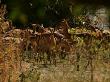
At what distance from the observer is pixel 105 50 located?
11336 mm

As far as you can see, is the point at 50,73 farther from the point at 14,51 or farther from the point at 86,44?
the point at 14,51

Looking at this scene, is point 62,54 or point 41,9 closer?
point 41,9

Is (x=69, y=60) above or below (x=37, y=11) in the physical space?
below

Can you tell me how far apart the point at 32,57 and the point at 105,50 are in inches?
93.0

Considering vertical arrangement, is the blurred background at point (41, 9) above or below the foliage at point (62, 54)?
above

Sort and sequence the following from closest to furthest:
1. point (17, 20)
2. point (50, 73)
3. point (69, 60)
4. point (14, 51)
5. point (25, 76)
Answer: point (17, 20) → point (14, 51) → point (25, 76) → point (50, 73) → point (69, 60)

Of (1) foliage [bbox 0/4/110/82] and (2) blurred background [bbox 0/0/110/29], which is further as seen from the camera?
(1) foliage [bbox 0/4/110/82]

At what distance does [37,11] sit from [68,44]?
931cm

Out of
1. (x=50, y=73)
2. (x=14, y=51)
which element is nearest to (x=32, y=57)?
(x=50, y=73)

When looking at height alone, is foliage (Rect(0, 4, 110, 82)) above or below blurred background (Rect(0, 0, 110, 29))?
below

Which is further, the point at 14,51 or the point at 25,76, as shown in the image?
the point at 25,76

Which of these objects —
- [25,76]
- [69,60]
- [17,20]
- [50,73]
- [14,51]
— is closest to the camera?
[17,20]

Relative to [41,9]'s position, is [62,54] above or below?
below

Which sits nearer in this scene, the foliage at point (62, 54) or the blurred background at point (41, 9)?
the blurred background at point (41, 9)
